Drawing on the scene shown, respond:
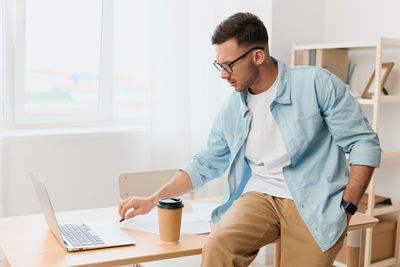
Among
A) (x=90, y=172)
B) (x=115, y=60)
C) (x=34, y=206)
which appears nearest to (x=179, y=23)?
(x=115, y=60)

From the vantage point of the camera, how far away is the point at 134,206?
5.94 feet

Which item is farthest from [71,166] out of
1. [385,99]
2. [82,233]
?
[385,99]

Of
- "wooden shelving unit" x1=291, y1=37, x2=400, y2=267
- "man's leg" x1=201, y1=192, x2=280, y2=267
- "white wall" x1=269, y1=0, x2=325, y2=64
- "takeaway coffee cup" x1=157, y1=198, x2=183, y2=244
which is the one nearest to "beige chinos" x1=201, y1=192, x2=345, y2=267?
"man's leg" x1=201, y1=192, x2=280, y2=267

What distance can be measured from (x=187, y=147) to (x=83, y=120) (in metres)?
0.70

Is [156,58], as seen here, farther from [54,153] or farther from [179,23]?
[54,153]

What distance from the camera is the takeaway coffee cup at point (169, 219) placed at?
1.61 m

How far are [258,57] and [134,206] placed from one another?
2.20 feet

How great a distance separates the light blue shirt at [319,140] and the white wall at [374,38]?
1648mm

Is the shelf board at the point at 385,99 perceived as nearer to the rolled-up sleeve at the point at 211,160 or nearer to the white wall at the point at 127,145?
the white wall at the point at 127,145

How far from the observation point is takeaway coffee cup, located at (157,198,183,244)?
1.61m

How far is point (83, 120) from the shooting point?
135 inches

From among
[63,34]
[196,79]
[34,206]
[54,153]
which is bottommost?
[34,206]

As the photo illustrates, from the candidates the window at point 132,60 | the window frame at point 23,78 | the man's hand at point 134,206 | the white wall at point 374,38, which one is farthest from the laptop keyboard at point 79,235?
the white wall at point 374,38

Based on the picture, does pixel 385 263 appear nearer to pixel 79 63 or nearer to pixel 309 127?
pixel 309 127
